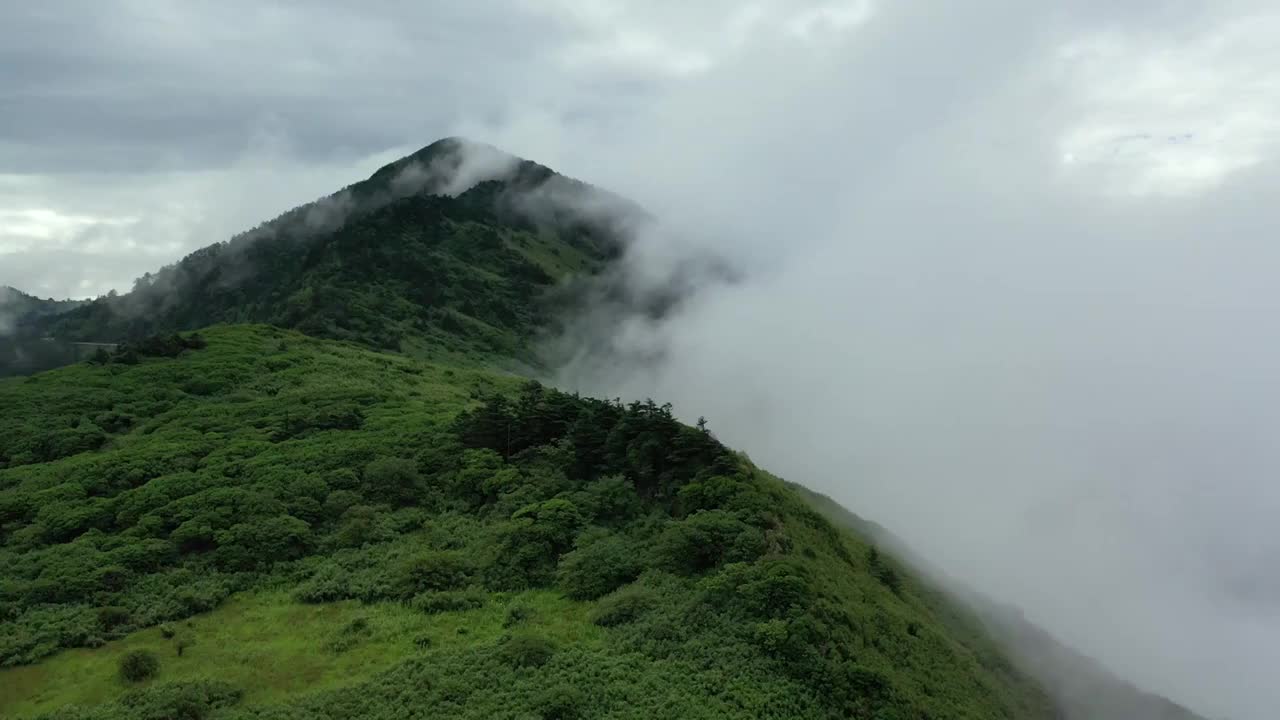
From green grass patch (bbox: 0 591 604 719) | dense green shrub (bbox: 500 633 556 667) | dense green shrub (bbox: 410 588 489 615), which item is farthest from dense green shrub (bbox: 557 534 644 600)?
dense green shrub (bbox: 500 633 556 667)

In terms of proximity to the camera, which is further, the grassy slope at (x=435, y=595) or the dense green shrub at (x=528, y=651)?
the dense green shrub at (x=528, y=651)

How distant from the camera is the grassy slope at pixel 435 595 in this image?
3291cm

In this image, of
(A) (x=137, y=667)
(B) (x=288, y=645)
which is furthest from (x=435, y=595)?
(A) (x=137, y=667)

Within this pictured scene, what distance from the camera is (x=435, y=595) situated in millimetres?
41125

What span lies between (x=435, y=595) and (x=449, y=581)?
1875mm

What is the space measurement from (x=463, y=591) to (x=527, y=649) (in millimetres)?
8381

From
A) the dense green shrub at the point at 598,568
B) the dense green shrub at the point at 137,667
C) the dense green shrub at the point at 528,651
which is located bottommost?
the dense green shrub at the point at 137,667

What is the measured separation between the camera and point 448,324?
184m

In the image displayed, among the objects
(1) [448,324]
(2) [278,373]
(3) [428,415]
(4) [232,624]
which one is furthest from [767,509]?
(1) [448,324]

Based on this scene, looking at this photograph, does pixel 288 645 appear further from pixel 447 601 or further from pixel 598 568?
pixel 598 568

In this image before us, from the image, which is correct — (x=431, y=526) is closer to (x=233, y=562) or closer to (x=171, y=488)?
(x=233, y=562)

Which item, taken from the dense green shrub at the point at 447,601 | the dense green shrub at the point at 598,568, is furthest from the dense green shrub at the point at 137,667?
the dense green shrub at the point at 598,568

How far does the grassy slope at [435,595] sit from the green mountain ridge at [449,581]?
5.6 inches

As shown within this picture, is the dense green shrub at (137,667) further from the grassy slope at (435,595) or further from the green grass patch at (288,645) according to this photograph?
the grassy slope at (435,595)
